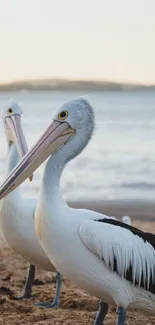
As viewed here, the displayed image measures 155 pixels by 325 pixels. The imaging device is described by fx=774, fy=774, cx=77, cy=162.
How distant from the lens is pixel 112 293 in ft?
17.1

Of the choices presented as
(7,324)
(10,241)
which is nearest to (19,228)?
(10,241)

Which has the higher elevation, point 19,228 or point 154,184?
point 154,184

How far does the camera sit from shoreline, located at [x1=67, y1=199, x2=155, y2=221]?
12625 mm

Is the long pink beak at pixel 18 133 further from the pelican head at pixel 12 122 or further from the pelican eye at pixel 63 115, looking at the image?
the pelican eye at pixel 63 115

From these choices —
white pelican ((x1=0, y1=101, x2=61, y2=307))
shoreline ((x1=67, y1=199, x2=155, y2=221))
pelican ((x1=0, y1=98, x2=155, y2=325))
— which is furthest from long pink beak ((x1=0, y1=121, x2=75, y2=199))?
shoreline ((x1=67, y1=199, x2=155, y2=221))

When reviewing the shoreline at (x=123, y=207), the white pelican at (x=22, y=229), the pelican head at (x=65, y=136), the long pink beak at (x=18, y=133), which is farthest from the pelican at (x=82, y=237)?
the shoreline at (x=123, y=207)

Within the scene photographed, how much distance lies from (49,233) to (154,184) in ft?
35.4

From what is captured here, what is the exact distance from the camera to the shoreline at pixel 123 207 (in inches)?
→ 497

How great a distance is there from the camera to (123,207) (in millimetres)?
13312

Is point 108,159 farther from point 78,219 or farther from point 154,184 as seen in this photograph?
point 78,219

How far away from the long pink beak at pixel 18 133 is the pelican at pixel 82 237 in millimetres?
1738

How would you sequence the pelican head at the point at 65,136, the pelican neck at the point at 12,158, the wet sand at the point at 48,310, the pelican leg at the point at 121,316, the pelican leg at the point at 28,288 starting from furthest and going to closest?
the pelican neck at the point at 12,158
the pelican leg at the point at 28,288
the wet sand at the point at 48,310
the pelican head at the point at 65,136
the pelican leg at the point at 121,316

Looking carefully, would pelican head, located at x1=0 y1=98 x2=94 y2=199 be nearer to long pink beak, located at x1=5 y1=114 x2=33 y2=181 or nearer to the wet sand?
the wet sand

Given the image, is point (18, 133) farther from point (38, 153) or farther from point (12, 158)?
point (38, 153)
